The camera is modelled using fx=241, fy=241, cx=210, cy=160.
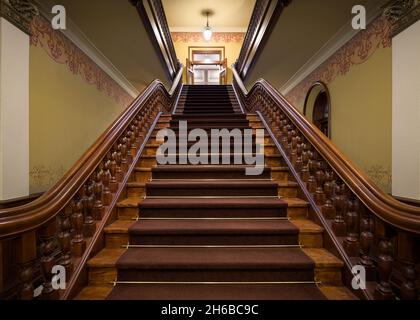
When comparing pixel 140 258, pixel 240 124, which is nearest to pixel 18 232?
pixel 140 258

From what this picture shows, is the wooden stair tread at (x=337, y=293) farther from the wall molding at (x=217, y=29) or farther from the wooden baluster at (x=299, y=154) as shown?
the wall molding at (x=217, y=29)

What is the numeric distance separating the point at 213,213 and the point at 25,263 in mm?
1242

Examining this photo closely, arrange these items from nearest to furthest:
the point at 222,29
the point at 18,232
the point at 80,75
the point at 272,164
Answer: the point at 18,232 → the point at 272,164 → the point at 80,75 → the point at 222,29

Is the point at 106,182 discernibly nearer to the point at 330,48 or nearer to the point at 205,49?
the point at 330,48

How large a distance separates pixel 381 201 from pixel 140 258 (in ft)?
4.55

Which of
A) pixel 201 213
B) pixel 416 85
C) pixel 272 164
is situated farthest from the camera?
pixel 272 164

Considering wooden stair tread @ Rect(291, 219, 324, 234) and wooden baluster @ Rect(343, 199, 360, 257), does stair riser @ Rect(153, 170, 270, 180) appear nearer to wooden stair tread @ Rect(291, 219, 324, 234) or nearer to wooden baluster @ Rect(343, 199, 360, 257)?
wooden stair tread @ Rect(291, 219, 324, 234)

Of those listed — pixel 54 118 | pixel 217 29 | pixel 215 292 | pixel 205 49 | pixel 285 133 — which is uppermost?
pixel 217 29

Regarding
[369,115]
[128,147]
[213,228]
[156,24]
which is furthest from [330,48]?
[213,228]

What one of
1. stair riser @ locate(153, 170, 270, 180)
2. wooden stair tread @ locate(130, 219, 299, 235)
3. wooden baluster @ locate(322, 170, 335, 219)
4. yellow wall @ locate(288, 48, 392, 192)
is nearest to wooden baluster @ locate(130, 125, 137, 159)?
stair riser @ locate(153, 170, 270, 180)

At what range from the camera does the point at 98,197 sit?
1764 mm
